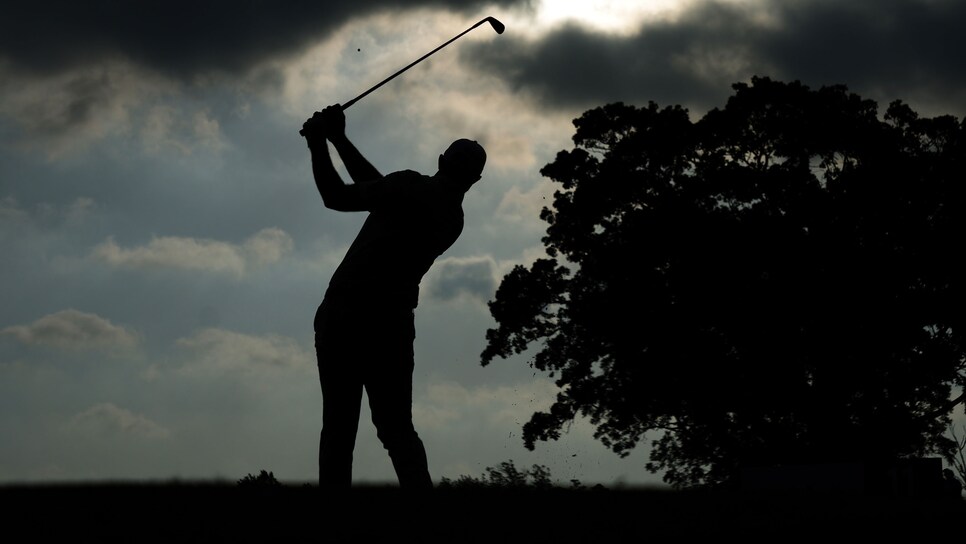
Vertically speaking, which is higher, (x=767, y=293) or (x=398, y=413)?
(x=767, y=293)

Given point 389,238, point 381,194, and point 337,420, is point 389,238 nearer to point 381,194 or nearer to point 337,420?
point 381,194

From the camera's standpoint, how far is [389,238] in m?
8.50

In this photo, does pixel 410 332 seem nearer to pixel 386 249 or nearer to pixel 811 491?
pixel 386 249

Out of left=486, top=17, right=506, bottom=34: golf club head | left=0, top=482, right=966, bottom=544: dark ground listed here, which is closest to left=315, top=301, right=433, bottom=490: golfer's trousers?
left=0, top=482, right=966, bottom=544: dark ground

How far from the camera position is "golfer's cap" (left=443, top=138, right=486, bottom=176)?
8906 mm

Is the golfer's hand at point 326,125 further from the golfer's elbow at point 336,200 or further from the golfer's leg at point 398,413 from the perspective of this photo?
the golfer's leg at point 398,413

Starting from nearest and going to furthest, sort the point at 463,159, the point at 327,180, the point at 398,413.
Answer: the point at 327,180 < the point at 398,413 < the point at 463,159

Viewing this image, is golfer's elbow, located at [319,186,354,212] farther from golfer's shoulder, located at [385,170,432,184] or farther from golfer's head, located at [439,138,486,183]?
golfer's head, located at [439,138,486,183]

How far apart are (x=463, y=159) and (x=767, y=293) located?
27.5 m

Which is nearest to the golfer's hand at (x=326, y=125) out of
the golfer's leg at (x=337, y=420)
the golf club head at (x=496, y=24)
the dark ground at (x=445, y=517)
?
the golfer's leg at (x=337, y=420)

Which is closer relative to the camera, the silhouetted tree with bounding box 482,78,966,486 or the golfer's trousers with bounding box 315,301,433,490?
the golfer's trousers with bounding box 315,301,433,490

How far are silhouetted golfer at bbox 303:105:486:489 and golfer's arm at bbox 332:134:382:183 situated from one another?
0.24 meters

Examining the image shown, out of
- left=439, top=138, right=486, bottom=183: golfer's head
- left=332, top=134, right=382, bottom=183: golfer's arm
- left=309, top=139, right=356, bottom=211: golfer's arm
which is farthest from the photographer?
left=332, top=134, right=382, bottom=183: golfer's arm

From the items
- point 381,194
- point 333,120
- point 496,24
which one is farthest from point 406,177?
point 496,24
